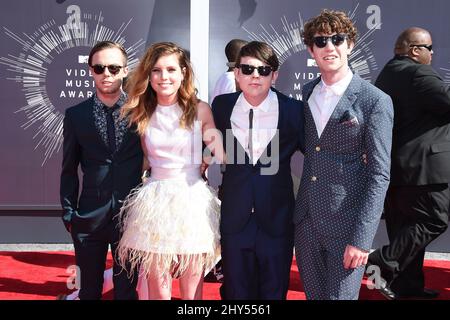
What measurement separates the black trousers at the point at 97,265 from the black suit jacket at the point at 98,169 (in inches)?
2.1

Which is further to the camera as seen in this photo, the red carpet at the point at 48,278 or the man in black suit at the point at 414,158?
the red carpet at the point at 48,278

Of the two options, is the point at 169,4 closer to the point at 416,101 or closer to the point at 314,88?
the point at 416,101

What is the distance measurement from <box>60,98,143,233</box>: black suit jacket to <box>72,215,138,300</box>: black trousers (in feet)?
0.17

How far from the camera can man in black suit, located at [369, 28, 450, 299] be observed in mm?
4340

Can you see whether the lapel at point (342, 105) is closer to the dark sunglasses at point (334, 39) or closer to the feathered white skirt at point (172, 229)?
the dark sunglasses at point (334, 39)

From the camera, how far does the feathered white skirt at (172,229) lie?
2984 mm

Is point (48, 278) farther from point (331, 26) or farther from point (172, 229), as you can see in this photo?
point (331, 26)

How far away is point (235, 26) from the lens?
6.31 m

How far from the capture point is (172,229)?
298 centimetres

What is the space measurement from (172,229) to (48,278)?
2605mm

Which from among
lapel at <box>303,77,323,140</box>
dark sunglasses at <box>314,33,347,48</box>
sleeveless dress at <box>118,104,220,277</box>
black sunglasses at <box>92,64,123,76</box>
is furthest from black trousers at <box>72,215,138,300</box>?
dark sunglasses at <box>314,33,347,48</box>

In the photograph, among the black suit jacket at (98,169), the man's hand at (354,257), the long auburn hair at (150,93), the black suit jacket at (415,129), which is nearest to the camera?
the man's hand at (354,257)

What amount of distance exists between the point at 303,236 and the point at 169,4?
404 centimetres

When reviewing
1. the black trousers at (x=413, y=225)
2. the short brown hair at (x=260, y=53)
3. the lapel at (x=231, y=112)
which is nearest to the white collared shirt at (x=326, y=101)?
the lapel at (x=231, y=112)
